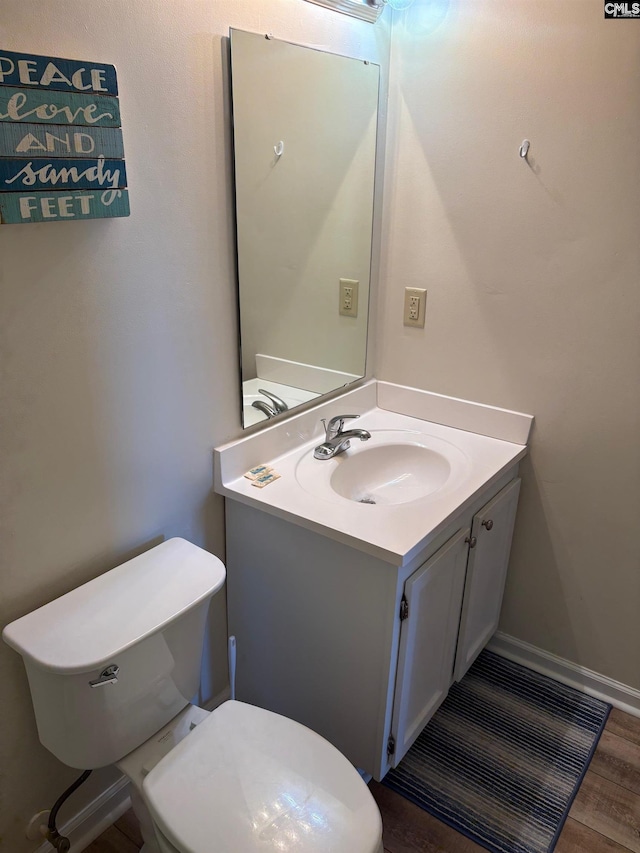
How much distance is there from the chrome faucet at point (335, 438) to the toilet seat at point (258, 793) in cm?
74

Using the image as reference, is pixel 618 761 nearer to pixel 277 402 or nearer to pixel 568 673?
pixel 568 673

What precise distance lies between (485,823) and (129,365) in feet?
4.76

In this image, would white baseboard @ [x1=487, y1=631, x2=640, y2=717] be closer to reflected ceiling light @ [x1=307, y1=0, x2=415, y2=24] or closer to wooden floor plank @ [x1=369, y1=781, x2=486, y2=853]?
wooden floor plank @ [x1=369, y1=781, x2=486, y2=853]

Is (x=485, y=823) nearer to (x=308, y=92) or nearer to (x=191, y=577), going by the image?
(x=191, y=577)

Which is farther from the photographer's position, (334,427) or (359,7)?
(334,427)

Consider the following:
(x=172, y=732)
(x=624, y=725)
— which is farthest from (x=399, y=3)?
(x=624, y=725)

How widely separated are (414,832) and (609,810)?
52cm

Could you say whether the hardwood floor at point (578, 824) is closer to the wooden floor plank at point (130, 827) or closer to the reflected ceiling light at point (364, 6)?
the wooden floor plank at point (130, 827)

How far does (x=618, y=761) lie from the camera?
1.84 m

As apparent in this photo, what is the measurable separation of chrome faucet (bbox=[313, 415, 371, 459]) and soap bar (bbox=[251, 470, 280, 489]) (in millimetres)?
156

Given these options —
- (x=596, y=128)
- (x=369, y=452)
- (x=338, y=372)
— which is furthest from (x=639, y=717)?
(x=596, y=128)

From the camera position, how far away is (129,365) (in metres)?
1.40

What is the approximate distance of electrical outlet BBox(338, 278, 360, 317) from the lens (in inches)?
79.0

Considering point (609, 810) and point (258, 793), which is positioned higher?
point (258, 793)
